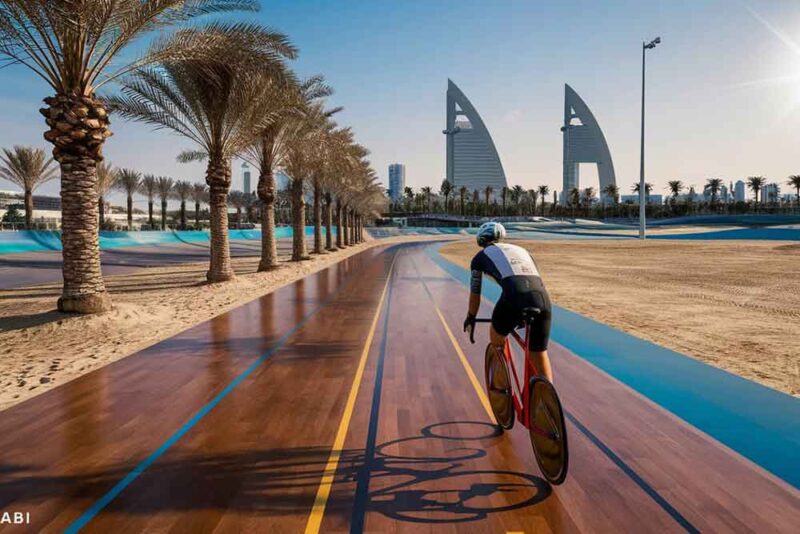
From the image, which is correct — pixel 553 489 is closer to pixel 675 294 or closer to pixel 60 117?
pixel 60 117

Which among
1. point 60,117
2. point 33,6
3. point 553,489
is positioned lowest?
point 553,489

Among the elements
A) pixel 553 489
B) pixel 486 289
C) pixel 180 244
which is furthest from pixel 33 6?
pixel 180 244

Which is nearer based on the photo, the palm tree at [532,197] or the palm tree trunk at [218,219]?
the palm tree trunk at [218,219]

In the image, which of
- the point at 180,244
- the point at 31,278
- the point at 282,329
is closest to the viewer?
the point at 282,329

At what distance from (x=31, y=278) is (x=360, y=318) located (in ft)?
52.0

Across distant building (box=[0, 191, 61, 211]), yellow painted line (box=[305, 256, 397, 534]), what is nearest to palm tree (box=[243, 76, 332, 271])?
yellow painted line (box=[305, 256, 397, 534])

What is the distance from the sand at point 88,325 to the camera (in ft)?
23.4

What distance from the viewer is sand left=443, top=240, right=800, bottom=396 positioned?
7879 millimetres

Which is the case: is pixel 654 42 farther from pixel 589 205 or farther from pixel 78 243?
pixel 589 205

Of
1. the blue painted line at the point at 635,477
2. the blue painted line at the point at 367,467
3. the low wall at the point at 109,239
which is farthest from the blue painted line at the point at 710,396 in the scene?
the low wall at the point at 109,239

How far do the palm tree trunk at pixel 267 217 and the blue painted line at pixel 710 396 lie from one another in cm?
1627

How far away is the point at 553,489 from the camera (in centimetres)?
387

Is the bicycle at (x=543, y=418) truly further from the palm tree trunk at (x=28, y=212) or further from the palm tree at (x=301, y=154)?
the palm tree trunk at (x=28, y=212)

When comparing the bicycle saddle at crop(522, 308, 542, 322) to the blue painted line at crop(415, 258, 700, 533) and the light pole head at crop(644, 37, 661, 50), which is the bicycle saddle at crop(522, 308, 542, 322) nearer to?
the blue painted line at crop(415, 258, 700, 533)
